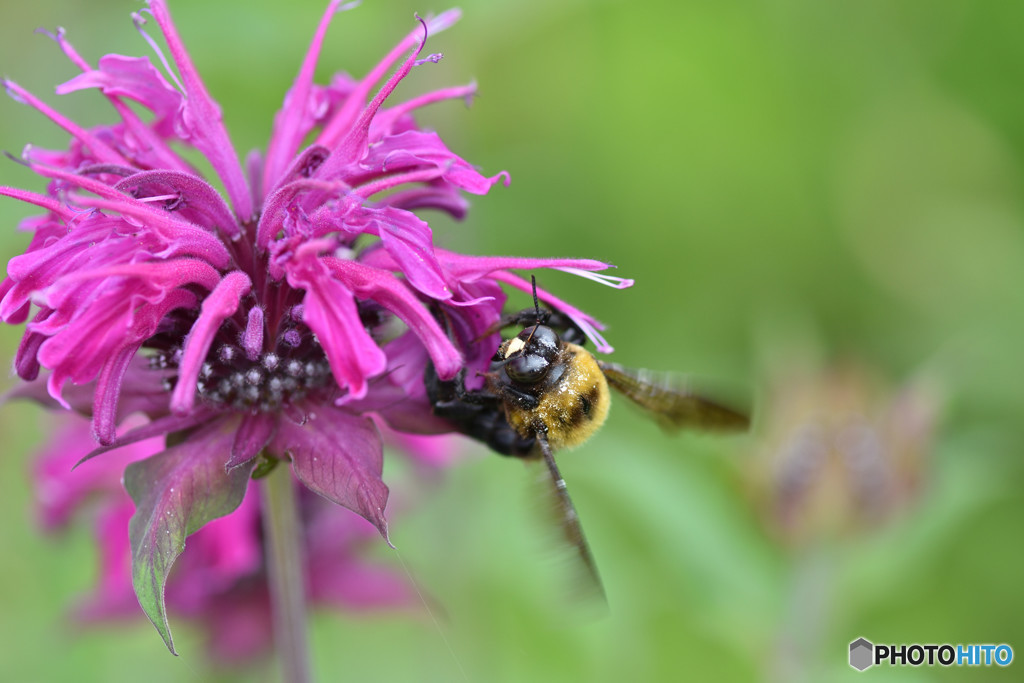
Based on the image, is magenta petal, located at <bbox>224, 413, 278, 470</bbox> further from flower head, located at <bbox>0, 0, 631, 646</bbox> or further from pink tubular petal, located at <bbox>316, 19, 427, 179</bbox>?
pink tubular petal, located at <bbox>316, 19, 427, 179</bbox>

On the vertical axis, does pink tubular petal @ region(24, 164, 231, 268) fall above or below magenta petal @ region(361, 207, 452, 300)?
above

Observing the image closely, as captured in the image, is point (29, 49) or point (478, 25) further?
point (29, 49)

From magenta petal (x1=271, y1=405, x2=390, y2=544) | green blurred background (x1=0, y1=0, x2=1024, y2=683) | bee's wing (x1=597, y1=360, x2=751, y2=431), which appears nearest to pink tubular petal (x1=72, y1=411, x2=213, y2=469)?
magenta petal (x1=271, y1=405, x2=390, y2=544)

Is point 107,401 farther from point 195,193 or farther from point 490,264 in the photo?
point 490,264

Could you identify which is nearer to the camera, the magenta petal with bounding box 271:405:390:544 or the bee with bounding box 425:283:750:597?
the magenta petal with bounding box 271:405:390:544

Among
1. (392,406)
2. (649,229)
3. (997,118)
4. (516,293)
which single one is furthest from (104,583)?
(997,118)

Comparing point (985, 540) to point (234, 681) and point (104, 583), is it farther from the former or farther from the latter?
point (104, 583)
